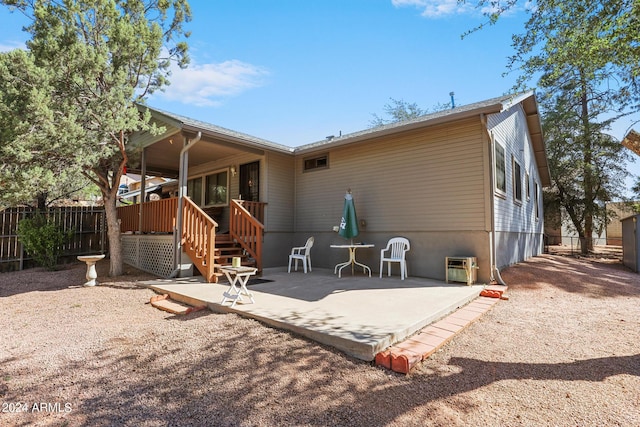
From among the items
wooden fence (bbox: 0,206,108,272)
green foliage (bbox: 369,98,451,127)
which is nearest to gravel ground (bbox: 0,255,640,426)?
wooden fence (bbox: 0,206,108,272)

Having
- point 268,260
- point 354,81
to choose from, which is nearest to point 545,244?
point 354,81

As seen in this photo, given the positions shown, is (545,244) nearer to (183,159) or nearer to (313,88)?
(313,88)

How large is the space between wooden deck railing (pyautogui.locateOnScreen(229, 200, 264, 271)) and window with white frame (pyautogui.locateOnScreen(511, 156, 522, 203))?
7110 mm

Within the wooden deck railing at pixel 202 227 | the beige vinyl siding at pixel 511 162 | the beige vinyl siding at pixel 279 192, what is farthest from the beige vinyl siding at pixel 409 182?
the wooden deck railing at pixel 202 227

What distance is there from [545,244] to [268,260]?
16.3 metres

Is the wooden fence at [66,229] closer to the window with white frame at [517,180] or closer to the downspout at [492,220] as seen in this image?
the downspout at [492,220]

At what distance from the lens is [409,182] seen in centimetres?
755

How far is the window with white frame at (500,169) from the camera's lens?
23.9 feet

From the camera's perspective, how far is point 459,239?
6742 millimetres

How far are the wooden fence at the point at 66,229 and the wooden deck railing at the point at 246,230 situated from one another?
18.4 ft

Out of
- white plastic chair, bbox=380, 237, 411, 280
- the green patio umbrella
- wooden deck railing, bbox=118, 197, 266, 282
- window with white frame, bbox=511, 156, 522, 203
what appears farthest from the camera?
window with white frame, bbox=511, 156, 522, 203

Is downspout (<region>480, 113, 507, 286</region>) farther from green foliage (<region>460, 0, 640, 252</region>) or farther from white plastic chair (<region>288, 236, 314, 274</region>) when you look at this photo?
green foliage (<region>460, 0, 640, 252</region>)

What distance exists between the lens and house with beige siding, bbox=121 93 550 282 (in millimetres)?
6652

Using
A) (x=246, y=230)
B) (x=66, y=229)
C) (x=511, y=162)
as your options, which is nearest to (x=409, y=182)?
(x=511, y=162)
